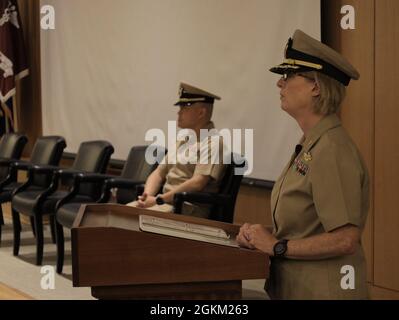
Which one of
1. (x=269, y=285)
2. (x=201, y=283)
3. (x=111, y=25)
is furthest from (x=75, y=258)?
(x=111, y=25)

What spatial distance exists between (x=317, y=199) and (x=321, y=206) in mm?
25

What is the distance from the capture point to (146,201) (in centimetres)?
443

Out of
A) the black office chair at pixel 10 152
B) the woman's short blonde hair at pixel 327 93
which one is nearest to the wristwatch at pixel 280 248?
the woman's short blonde hair at pixel 327 93

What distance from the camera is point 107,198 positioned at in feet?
16.8

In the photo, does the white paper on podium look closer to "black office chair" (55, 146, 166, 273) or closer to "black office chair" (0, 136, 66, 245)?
"black office chair" (55, 146, 166, 273)

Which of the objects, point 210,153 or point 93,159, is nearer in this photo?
point 210,153

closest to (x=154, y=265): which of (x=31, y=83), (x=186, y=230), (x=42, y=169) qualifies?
(x=186, y=230)

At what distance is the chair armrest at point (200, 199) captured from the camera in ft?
13.6

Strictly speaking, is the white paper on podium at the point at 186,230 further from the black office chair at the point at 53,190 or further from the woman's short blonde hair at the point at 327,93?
the black office chair at the point at 53,190

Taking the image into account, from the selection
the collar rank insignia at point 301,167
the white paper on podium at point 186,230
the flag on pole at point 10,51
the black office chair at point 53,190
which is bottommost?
the black office chair at point 53,190

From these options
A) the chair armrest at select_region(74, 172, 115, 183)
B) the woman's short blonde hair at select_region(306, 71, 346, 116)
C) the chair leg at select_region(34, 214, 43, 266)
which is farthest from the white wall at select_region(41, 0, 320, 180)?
the woman's short blonde hair at select_region(306, 71, 346, 116)

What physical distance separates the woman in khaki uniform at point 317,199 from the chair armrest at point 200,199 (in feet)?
6.95

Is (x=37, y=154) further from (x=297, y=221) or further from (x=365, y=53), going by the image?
(x=297, y=221)

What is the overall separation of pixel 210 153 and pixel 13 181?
2.84 meters
